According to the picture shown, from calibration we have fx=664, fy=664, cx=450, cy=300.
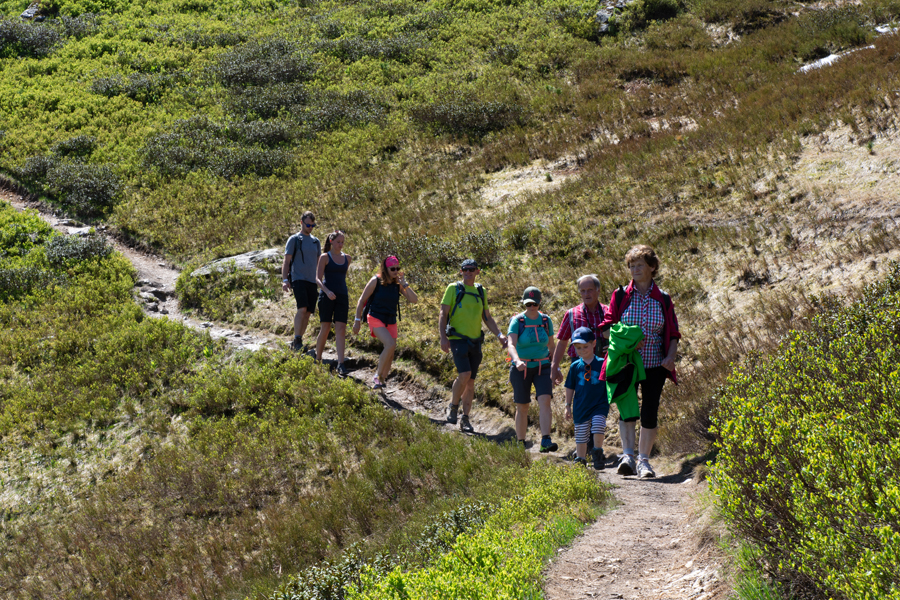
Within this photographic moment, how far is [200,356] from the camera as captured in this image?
12.2 metres

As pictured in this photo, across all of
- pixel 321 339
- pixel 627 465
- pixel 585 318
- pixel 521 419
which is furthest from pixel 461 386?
pixel 627 465

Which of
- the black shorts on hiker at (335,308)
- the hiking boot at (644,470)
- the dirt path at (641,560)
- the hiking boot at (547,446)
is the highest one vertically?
the black shorts on hiker at (335,308)

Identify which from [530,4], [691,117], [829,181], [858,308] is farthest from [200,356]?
[530,4]

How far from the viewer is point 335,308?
10.7m

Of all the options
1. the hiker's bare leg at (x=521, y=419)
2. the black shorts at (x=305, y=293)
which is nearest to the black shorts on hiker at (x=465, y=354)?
the hiker's bare leg at (x=521, y=419)

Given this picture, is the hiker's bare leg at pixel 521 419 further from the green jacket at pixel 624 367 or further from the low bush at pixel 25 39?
the low bush at pixel 25 39

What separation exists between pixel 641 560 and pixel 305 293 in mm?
8050

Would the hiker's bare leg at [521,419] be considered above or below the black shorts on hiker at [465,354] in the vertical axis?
below

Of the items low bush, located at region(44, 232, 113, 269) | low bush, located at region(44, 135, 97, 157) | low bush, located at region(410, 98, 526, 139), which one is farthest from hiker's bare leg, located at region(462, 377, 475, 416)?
low bush, located at region(44, 135, 97, 157)

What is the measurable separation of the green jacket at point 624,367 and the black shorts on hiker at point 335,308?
5.18 metres

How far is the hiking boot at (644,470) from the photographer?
21.8ft

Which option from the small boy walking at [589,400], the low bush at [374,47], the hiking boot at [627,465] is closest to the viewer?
the hiking boot at [627,465]

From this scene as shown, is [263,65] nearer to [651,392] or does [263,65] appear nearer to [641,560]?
[651,392]

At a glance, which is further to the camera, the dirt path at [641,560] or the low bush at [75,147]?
the low bush at [75,147]
